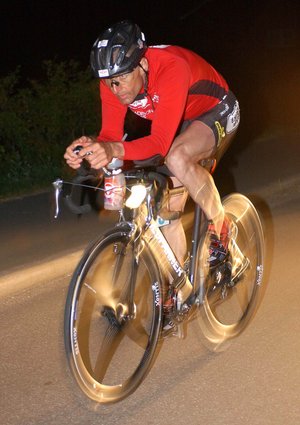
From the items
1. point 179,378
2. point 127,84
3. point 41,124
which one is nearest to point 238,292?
point 179,378

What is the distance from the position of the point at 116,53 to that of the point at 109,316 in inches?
53.9

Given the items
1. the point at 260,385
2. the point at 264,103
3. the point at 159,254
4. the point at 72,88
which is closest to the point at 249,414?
the point at 260,385

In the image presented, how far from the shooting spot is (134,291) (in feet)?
13.7

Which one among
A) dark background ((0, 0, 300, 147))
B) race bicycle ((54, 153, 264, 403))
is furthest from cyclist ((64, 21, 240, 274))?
dark background ((0, 0, 300, 147))

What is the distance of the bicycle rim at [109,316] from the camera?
3844mm

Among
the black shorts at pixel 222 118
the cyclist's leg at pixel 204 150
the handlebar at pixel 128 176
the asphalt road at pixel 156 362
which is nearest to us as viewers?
the handlebar at pixel 128 176

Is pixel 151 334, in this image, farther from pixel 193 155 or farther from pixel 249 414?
pixel 193 155

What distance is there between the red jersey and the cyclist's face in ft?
0.30

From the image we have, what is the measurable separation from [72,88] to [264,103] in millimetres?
6889

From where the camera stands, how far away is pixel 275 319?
17.4 feet

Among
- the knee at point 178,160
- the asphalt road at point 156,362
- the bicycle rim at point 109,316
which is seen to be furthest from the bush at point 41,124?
the knee at point 178,160

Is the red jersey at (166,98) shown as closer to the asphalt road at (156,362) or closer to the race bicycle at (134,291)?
the race bicycle at (134,291)

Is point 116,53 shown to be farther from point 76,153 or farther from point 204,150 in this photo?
point 204,150

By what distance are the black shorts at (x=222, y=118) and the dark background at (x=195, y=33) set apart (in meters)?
11.7
